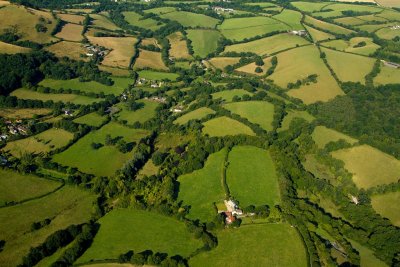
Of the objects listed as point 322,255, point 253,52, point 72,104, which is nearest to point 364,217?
point 322,255

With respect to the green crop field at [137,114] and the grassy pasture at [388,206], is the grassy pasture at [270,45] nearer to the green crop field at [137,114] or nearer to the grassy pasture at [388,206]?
the green crop field at [137,114]

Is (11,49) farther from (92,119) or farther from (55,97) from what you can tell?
(92,119)

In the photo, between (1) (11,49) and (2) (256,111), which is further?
(1) (11,49)

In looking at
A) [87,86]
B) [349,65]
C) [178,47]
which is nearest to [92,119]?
[87,86]

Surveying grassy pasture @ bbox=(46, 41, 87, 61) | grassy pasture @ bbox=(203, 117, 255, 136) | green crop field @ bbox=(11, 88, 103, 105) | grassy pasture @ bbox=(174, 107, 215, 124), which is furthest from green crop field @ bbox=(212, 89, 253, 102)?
grassy pasture @ bbox=(46, 41, 87, 61)

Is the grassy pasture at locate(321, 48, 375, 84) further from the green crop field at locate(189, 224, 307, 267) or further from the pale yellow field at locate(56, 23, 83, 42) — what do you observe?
the pale yellow field at locate(56, 23, 83, 42)

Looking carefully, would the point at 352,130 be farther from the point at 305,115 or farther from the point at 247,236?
the point at 247,236
